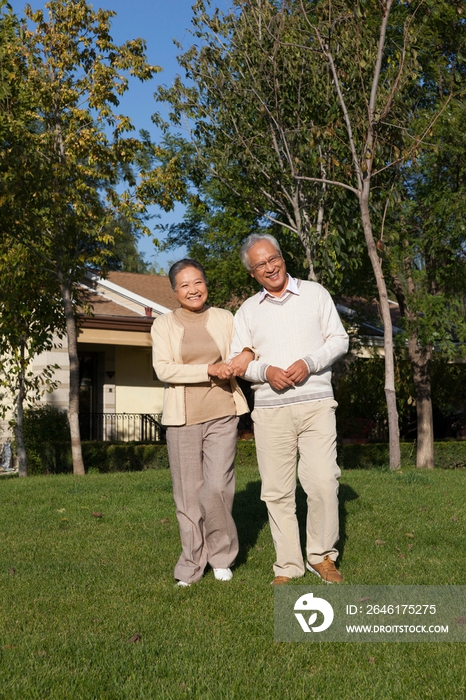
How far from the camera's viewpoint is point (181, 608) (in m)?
4.50

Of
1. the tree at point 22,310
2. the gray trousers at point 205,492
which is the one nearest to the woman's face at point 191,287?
the gray trousers at point 205,492

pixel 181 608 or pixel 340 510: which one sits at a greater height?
pixel 340 510

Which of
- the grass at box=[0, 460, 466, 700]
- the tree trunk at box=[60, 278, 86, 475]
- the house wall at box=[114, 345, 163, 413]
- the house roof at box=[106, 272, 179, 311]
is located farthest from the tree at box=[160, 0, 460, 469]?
the house roof at box=[106, 272, 179, 311]

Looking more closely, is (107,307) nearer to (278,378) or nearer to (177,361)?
(177,361)

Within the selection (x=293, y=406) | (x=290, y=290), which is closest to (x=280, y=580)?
(x=293, y=406)

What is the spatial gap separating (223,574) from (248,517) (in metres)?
2.03

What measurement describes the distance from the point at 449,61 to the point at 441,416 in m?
10.1

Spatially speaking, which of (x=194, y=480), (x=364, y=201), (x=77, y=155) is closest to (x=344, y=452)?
(x=364, y=201)

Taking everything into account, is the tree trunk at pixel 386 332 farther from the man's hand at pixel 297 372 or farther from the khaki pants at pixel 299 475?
the man's hand at pixel 297 372

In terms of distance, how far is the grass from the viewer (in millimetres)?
3391

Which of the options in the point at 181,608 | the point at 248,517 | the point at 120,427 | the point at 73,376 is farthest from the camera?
the point at 120,427

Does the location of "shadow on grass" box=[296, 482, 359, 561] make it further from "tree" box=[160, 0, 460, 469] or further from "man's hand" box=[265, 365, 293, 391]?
"tree" box=[160, 0, 460, 469]

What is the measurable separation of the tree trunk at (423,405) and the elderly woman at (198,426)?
38.5ft

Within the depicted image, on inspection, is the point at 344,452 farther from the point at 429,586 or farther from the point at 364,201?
the point at 429,586
